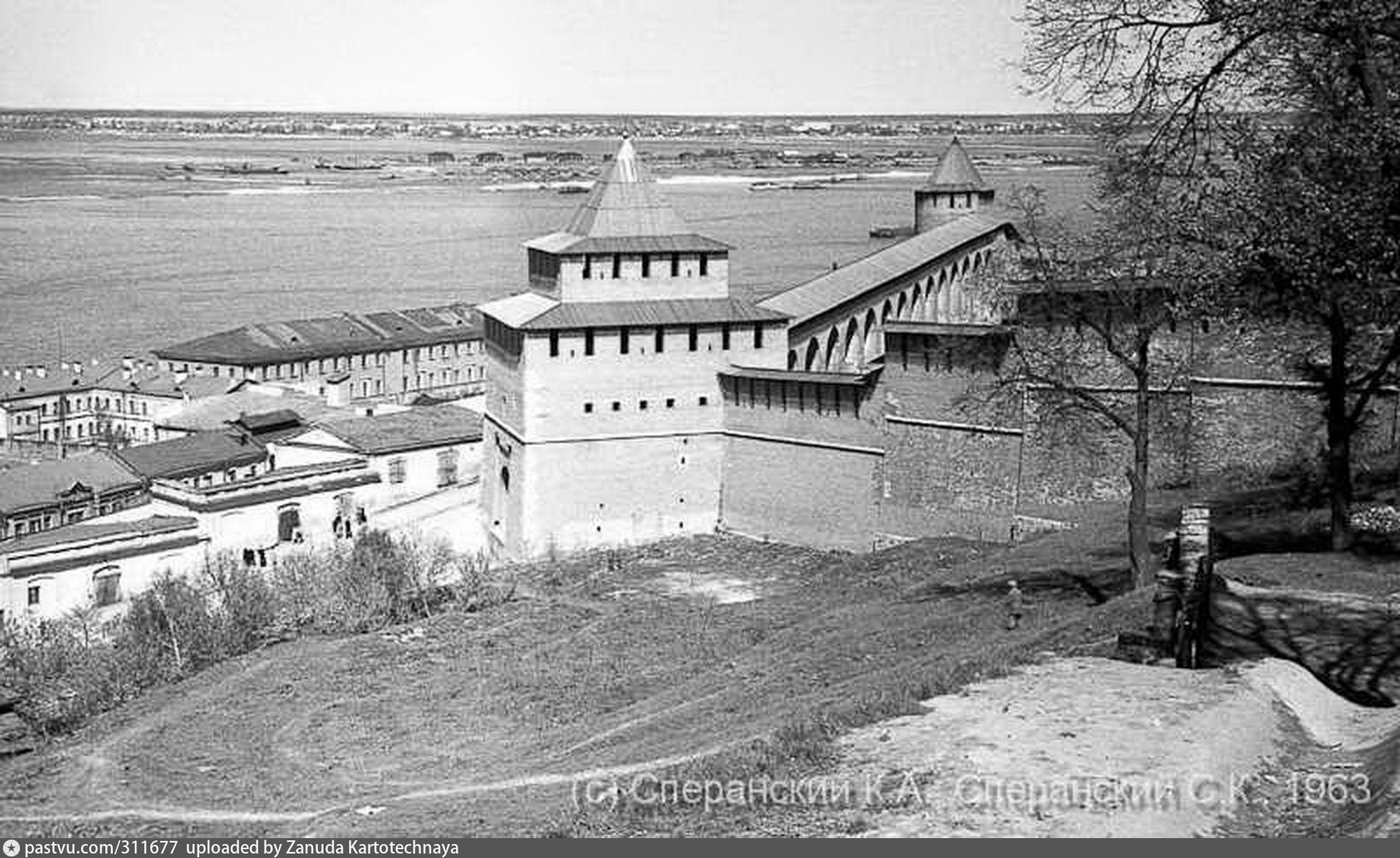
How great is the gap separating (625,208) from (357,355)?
2057cm

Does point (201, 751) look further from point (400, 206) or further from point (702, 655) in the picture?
point (400, 206)

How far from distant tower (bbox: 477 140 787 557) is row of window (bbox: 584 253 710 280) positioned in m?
0.01

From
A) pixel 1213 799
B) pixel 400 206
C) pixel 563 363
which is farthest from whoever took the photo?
pixel 400 206

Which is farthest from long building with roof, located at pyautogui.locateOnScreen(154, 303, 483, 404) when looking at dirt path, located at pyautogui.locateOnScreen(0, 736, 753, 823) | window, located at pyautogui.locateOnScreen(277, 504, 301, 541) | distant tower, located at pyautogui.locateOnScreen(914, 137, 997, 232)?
dirt path, located at pyautogui.locateOnScreen(0, 736, 753, 823)

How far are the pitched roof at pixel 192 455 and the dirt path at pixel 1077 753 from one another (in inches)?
807

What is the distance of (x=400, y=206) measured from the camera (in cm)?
8256

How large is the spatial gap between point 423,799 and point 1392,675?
4.60 metres

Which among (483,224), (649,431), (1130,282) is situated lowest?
(649,431)

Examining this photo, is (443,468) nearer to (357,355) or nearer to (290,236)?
(357,355)

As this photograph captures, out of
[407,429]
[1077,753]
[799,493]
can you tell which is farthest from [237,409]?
[1077,753]

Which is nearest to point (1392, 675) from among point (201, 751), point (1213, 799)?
point (1213, 799)

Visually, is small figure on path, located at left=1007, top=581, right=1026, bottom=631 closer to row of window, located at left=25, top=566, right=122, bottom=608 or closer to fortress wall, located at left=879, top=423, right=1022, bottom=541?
fortress wall, located at left=879, top=423, right=1022, bottom=541

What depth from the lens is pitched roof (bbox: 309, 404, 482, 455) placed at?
86.2ft

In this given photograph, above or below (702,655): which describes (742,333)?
above
